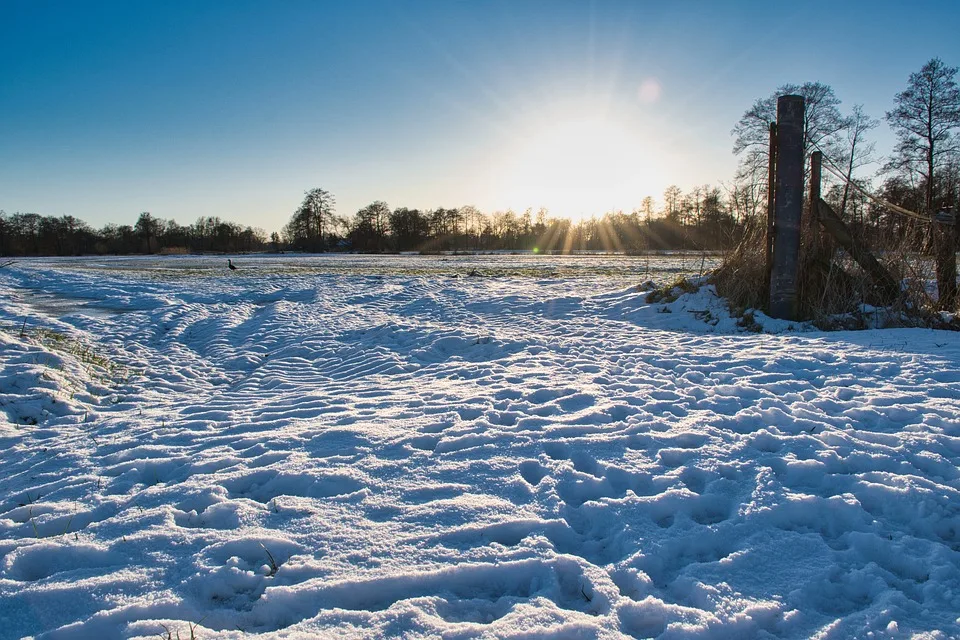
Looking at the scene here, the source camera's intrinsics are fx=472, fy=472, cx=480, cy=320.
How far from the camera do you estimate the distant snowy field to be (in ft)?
6.56

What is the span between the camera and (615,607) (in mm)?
1990

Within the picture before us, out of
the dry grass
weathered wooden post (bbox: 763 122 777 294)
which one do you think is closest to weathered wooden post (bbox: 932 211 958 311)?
the dry grass

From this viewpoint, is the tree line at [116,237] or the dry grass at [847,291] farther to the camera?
the tree line at [116,237]

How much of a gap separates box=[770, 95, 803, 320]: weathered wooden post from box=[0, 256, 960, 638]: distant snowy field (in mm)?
1740

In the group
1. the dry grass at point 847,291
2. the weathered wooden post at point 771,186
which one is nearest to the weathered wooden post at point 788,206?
the weathered wooden post at point 771,186

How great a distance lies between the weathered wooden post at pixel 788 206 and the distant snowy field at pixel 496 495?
1.74m

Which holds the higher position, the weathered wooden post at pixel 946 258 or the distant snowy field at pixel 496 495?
the weathered wooden post at pixel 946 258

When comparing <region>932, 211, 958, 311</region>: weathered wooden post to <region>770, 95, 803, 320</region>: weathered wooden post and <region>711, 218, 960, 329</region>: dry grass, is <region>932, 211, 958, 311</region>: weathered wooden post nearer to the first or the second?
<region>711, 218, 960, 329</region>: dry grass

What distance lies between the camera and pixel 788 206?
301 inches

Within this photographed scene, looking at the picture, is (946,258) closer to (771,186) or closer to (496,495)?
(771,186)

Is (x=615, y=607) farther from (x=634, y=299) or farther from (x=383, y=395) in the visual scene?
(x=634, y=299)

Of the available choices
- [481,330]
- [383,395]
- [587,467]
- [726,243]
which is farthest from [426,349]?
[726,243]

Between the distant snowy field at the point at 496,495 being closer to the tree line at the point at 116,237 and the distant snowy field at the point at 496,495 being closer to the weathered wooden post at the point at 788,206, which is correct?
the weathered wooden post at the point at 788,206

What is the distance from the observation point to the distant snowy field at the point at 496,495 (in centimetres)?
200
